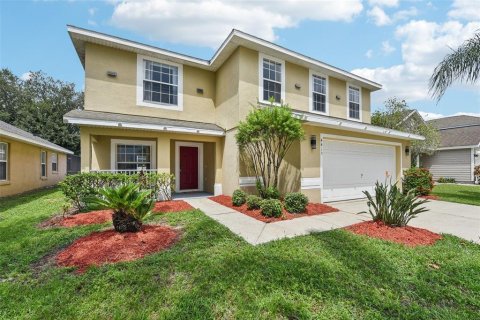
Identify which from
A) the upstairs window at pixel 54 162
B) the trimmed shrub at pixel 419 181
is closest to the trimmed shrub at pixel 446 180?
the trimmed shrub at pixel 419 181

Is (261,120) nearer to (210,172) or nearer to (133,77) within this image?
(210,172)

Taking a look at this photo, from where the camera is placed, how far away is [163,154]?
9.38m

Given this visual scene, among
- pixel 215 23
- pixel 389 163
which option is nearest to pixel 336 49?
pixel 215 23

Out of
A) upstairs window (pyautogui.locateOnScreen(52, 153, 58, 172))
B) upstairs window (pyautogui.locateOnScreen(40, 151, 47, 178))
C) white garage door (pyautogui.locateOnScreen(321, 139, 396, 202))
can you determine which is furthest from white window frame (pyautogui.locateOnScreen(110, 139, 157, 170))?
upstairs window (pyautogui.locateOnScreen(52, 153, 58, 172))

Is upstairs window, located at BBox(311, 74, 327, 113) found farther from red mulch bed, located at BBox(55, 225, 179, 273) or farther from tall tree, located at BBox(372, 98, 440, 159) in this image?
red mulch bed, located at BBox(55, 225, 179, 273)

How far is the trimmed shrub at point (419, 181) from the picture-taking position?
37.2 ft

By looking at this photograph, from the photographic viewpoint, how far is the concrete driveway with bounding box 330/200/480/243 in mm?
5574

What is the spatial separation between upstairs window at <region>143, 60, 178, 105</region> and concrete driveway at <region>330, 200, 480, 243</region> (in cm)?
874

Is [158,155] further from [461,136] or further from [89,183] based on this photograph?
[461,136]

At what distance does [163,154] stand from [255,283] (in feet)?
24.2

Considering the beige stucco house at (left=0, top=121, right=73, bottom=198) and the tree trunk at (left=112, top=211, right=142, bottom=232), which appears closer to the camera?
the tree trunk at (left=112, top=211, right=142, bottom=232)

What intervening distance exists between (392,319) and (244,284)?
177 cm

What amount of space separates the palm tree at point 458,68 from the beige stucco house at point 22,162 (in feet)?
58.1

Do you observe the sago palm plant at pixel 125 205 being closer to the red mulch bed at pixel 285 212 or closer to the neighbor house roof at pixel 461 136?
the red mulch bed at pixel 285 212
